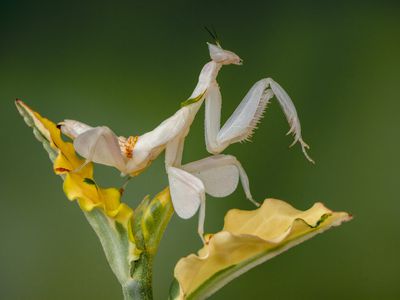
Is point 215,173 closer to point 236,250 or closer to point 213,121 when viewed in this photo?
point 213,121

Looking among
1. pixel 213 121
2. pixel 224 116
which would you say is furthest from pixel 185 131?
pixel 224 116

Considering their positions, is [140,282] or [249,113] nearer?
[140,282]

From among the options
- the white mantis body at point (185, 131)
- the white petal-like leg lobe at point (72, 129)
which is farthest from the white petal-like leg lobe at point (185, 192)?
the white petal-like leg lobe at point (72, 129)

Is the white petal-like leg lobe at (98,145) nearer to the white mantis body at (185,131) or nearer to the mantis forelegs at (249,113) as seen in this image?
the white mantis body at (185,131)

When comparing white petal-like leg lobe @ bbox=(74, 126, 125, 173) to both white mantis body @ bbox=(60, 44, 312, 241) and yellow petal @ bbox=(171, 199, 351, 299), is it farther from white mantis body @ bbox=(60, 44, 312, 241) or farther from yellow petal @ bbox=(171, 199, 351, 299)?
yellow petal @ bbox=(171, 199, 351, 299)

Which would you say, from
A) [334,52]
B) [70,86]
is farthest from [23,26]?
[334,52]
